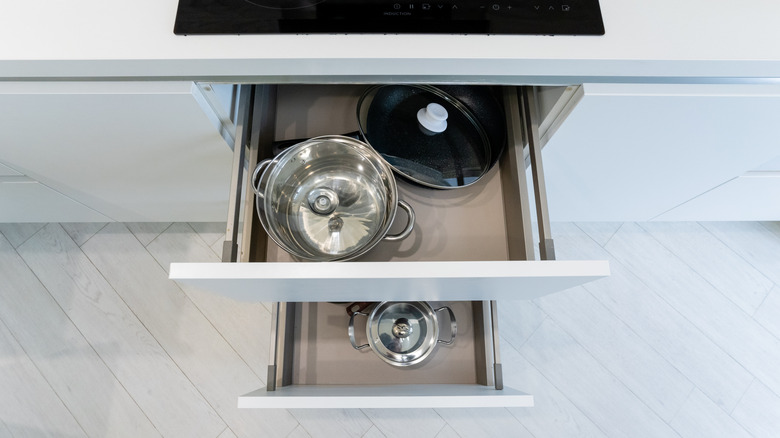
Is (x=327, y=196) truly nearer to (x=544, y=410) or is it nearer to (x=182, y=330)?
(x=182, y=330)

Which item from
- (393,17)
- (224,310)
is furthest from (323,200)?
(224,310)

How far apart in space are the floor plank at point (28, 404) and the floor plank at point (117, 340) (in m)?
0.07

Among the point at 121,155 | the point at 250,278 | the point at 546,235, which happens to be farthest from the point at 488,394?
Result: the point at 121,155

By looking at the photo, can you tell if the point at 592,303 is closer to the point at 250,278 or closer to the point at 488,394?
the point at 488,394

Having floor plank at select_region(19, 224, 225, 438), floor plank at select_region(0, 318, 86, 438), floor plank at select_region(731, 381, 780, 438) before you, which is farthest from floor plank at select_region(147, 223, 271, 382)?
floor plank at select_region(731, 381, 780, 438)

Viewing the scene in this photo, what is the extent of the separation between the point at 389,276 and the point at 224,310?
1.04 meters

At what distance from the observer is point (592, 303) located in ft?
4.97

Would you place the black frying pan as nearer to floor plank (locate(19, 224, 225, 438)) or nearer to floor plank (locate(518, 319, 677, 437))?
floor plank (locate(518, 319, 677, 437))

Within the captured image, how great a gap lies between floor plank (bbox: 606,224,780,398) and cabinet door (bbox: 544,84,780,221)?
413mm

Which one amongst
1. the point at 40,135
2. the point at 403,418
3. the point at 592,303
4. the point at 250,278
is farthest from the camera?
the point at 592,303

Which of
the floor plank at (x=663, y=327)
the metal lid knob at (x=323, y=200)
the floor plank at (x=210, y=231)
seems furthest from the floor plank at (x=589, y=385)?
the floor plank at (x=210, y=231)

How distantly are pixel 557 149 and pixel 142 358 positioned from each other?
132 centimetres

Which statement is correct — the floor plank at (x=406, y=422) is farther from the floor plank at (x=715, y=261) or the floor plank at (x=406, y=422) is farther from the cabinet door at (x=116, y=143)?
the floor plank at (x=715, y=261)

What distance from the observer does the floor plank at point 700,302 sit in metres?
1.48
